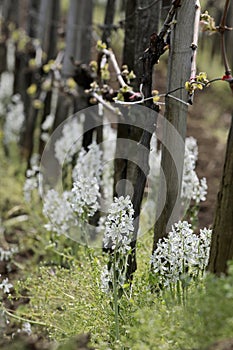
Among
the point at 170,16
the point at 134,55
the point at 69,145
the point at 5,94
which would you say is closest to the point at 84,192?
the point at 170,16

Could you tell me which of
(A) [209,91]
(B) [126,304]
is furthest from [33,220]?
(A) [209,91]

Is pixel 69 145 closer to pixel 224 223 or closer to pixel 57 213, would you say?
pixel 57 213

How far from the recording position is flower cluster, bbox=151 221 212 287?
8.53 ft

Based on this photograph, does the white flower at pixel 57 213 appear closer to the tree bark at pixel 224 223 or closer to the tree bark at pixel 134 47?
the tree bark at pixel 134 47

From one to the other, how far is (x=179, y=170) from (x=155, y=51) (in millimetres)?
624

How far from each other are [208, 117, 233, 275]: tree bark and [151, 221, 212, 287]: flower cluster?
0.63 ft

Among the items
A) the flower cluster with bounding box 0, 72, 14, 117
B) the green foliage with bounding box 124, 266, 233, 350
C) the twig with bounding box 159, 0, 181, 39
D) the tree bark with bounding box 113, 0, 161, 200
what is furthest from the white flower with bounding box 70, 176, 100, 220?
the flower cluster with bounding box 0, 72, 14, 117

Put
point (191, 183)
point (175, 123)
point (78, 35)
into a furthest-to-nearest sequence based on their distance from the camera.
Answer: point (78, 35) → point (191, 183) → point (175, 123)

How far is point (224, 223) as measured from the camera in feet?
7.83

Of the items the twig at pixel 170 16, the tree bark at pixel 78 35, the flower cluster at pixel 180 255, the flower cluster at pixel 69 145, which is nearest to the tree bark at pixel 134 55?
the twig at pixel 170 16

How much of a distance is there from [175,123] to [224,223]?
801 mm

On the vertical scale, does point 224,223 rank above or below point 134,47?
below

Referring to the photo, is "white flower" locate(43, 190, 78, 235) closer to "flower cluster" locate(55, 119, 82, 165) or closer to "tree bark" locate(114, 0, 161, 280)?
"tree bark" locate(114, 0, 161, 280)

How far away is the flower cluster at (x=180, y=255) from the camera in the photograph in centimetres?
260
